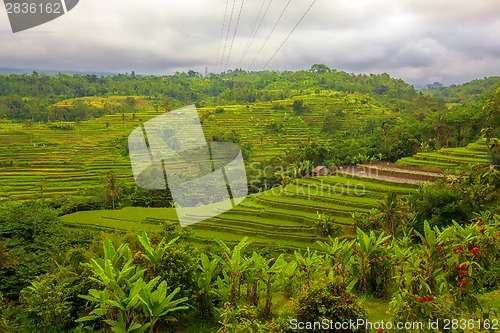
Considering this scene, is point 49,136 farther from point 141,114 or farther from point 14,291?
point 14,291

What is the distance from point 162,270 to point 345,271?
9.36 ft

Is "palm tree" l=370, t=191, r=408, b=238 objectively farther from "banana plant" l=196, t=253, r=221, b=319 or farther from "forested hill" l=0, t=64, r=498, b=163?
"banana plant" l=196, t=253, r=221, b=319

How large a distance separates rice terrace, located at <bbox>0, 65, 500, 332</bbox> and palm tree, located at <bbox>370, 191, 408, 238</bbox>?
0.46ft

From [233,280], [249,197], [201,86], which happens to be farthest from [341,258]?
[201,86]

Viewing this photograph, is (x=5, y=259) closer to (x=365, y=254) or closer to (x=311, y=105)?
(x=365, y=254)

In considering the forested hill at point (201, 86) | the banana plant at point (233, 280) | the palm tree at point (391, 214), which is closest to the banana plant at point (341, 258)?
the banana plant at point (233, 280)

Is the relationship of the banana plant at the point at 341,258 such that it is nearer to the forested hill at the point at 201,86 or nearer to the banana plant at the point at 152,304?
the banana plant at the point at 152,304

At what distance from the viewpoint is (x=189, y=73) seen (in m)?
145

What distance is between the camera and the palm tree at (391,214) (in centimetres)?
1694

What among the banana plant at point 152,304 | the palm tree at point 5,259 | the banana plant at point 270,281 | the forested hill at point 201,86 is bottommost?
the palm tree at point 5,259

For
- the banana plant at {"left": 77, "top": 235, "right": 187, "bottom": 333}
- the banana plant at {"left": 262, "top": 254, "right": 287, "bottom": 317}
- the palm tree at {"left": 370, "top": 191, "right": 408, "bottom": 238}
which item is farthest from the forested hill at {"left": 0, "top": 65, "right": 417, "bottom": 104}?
the banana plant at {"left": 77, "top": 235, "right": 187, "bottom": 333}

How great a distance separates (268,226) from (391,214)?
7793 mm

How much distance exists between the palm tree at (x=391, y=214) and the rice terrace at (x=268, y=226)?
0.46 ft

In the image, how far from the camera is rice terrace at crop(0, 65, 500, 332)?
4441mm
